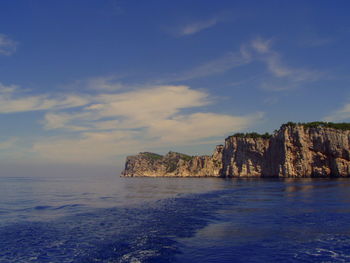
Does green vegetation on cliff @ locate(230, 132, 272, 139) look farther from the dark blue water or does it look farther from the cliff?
the dark blue water

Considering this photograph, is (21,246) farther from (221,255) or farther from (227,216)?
(227,216)

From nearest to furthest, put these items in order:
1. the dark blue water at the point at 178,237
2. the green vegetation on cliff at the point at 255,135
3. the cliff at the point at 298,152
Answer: the dark blue water at the point at 178,237
the cliff at the point at 298,152
the green vegetation on cliff at the point at 255,135

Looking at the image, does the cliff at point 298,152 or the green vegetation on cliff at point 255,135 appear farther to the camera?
the green vegetation on cliff at point 255,135

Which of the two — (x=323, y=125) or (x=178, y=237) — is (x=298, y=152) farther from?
(x=178, y=237)

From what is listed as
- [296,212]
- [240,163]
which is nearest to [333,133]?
[240,163]

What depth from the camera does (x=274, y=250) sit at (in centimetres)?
1530

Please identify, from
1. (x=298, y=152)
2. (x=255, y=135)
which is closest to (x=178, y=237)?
(x=298, y=152)

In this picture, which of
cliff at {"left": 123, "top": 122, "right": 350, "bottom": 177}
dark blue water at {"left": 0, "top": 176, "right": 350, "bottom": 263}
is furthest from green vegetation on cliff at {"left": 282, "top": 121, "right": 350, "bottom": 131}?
dark blue water at {"left": 0, "top": 176, "right": 350, "bottom": 263}


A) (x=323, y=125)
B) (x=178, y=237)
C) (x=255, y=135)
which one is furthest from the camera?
(x=255, y=135)

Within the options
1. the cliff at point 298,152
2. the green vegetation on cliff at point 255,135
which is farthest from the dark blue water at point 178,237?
the green vegetation on cliff at point 255,135

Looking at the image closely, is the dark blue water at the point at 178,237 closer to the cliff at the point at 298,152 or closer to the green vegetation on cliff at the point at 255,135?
the cliff at the point at 298,152

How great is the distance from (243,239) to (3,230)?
1700 cm

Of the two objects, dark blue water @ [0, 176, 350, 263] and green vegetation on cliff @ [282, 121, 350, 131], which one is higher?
green vegetation on cliff @ [282, 121, 350, 131]

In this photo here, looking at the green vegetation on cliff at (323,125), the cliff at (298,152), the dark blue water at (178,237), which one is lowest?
the dark blue water at (178,237)
